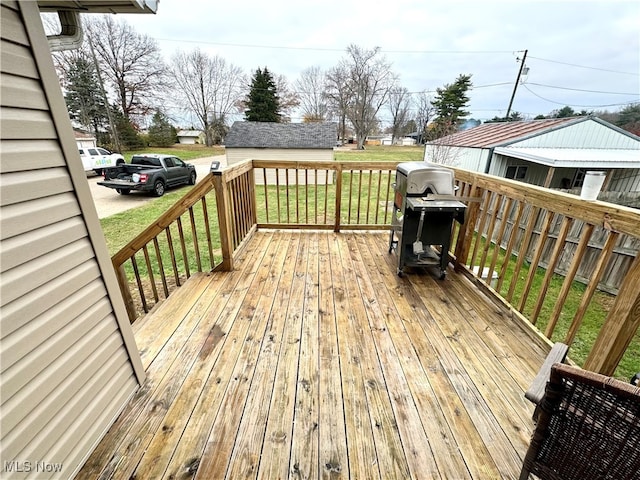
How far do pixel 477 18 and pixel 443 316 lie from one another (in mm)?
4037

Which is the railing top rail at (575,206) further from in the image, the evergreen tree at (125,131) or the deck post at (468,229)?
the evergreen tree at (125,131)

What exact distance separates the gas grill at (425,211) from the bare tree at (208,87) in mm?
27620

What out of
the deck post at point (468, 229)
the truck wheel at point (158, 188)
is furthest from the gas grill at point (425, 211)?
the truck wheel at point (158, 188)

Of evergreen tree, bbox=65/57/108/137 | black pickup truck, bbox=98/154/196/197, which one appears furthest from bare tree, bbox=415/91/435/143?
evergreen tree, bbox=65/57/108/137

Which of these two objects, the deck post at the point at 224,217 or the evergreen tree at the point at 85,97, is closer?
the deck post at the point at 224,217

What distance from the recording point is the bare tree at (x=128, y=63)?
18.4 m

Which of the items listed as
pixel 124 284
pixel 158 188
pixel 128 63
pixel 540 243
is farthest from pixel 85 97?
pixel 540 243

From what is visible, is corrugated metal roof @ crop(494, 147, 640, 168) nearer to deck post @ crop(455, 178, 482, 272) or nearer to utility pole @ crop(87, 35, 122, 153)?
deck post @ crop(455, 178, 482, 272)

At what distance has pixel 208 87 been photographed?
84.0 feet

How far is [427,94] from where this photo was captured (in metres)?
27.8

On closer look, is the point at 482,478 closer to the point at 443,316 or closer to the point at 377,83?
the point at 443,316

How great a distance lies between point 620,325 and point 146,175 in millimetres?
10627

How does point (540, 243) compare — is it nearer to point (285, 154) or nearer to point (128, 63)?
point (285, 154)

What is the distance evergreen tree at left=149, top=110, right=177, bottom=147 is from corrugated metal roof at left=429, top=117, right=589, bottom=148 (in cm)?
2180
